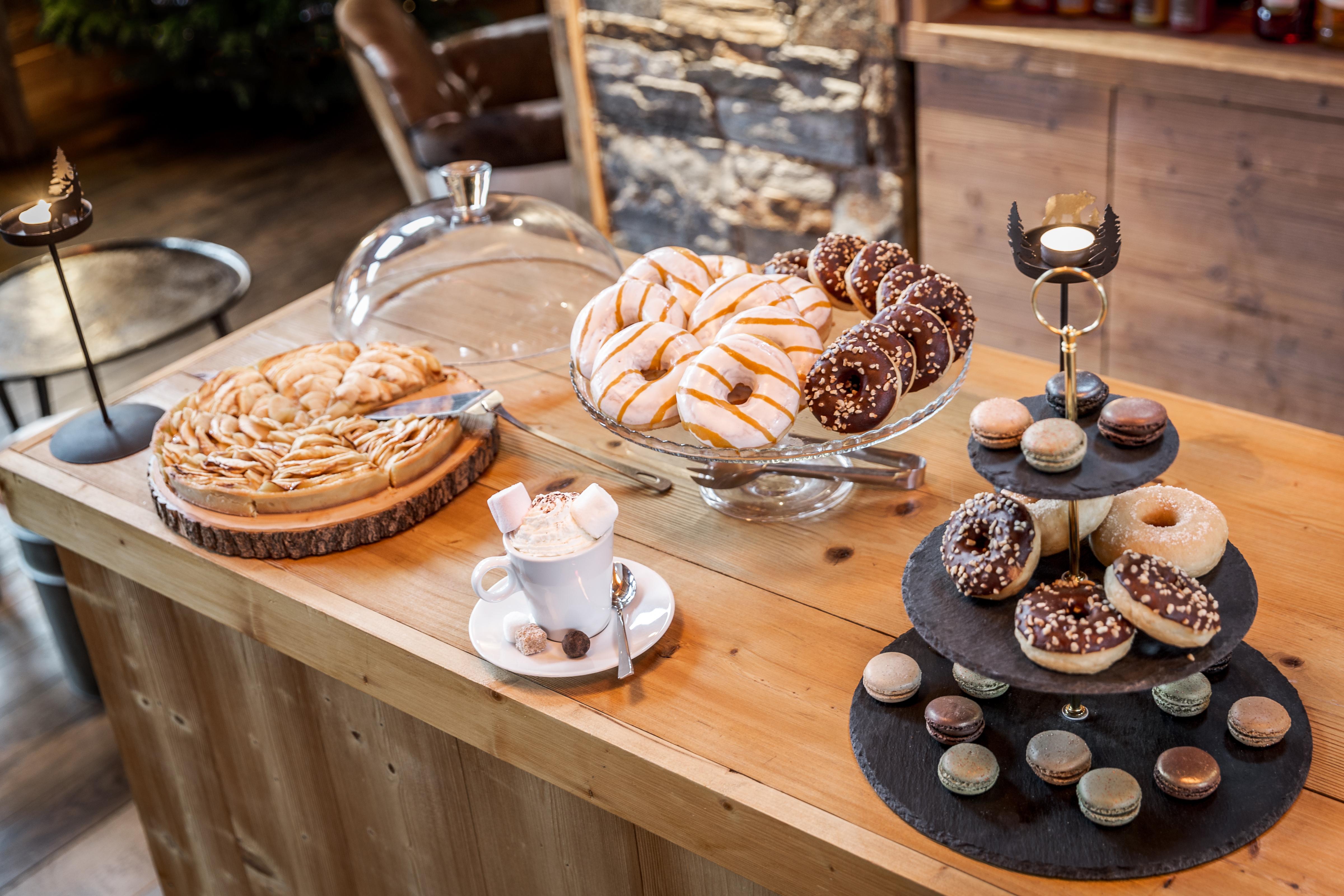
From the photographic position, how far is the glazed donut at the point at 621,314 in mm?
1151

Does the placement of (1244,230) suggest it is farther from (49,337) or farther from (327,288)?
(49,337)

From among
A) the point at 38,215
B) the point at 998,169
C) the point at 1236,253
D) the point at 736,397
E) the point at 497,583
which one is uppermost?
the point at 38,215

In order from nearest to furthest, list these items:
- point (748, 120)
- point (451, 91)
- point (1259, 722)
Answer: point (1259, 722)
point (748, 120)
point (451, 91)

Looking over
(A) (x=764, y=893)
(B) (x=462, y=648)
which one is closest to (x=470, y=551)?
(B) (x=462, y=648)

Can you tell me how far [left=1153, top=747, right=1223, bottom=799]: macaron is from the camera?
0.83m

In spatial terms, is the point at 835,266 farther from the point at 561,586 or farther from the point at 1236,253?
the point at 1236,253

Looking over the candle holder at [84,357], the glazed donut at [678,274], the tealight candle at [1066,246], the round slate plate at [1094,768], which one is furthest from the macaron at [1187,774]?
the candle holder at [84,357]

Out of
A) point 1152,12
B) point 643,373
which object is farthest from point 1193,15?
point 643,373

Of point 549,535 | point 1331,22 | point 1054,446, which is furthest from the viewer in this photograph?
point 1331,22

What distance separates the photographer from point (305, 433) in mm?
1262

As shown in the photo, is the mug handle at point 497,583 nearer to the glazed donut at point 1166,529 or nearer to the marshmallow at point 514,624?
the marshmallow at point 514,624

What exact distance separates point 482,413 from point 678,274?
0.86 feet

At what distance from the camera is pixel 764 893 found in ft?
3.29

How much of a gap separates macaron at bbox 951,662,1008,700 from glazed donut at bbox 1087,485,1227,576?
0.13 m
